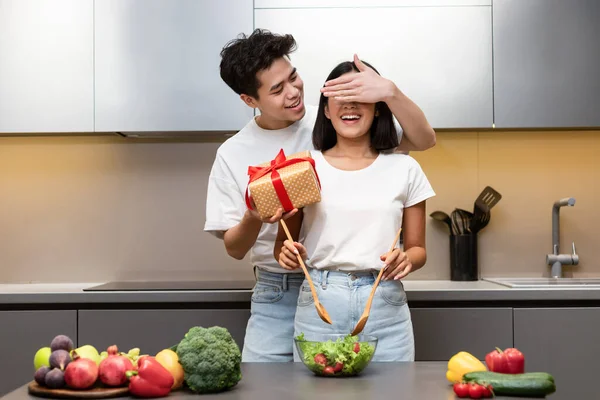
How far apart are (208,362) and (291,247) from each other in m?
0.47

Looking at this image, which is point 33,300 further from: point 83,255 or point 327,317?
point 327,317

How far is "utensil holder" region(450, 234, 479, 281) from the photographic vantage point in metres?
3.25

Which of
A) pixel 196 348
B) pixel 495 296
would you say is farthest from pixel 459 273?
pixel 196 348

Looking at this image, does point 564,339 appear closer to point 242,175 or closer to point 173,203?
point 242,175

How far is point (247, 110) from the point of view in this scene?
302cm

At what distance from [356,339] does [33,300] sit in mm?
1595

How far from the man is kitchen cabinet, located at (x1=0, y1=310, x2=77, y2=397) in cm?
79

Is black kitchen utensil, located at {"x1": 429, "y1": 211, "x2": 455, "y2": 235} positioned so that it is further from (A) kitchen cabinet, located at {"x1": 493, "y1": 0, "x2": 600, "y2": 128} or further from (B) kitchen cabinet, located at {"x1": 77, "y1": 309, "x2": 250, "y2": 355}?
(B) kitchen cabinet, located at {"x1": 77, "y1": 309, "x2": 250, "y2": 355}

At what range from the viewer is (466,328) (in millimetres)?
2777

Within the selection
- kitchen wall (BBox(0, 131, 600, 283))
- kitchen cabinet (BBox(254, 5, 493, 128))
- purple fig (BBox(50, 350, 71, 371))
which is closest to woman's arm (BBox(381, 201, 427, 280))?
purple fig (BBox(50, 350, 71, 371))

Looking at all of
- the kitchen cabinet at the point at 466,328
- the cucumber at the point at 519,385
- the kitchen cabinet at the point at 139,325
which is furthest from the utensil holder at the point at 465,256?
the cucumber at the point at 519,385

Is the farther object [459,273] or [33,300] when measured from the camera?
[459,273]

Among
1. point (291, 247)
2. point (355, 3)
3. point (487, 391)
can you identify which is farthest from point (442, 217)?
point (487, 391)

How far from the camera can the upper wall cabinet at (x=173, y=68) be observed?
3.02m
